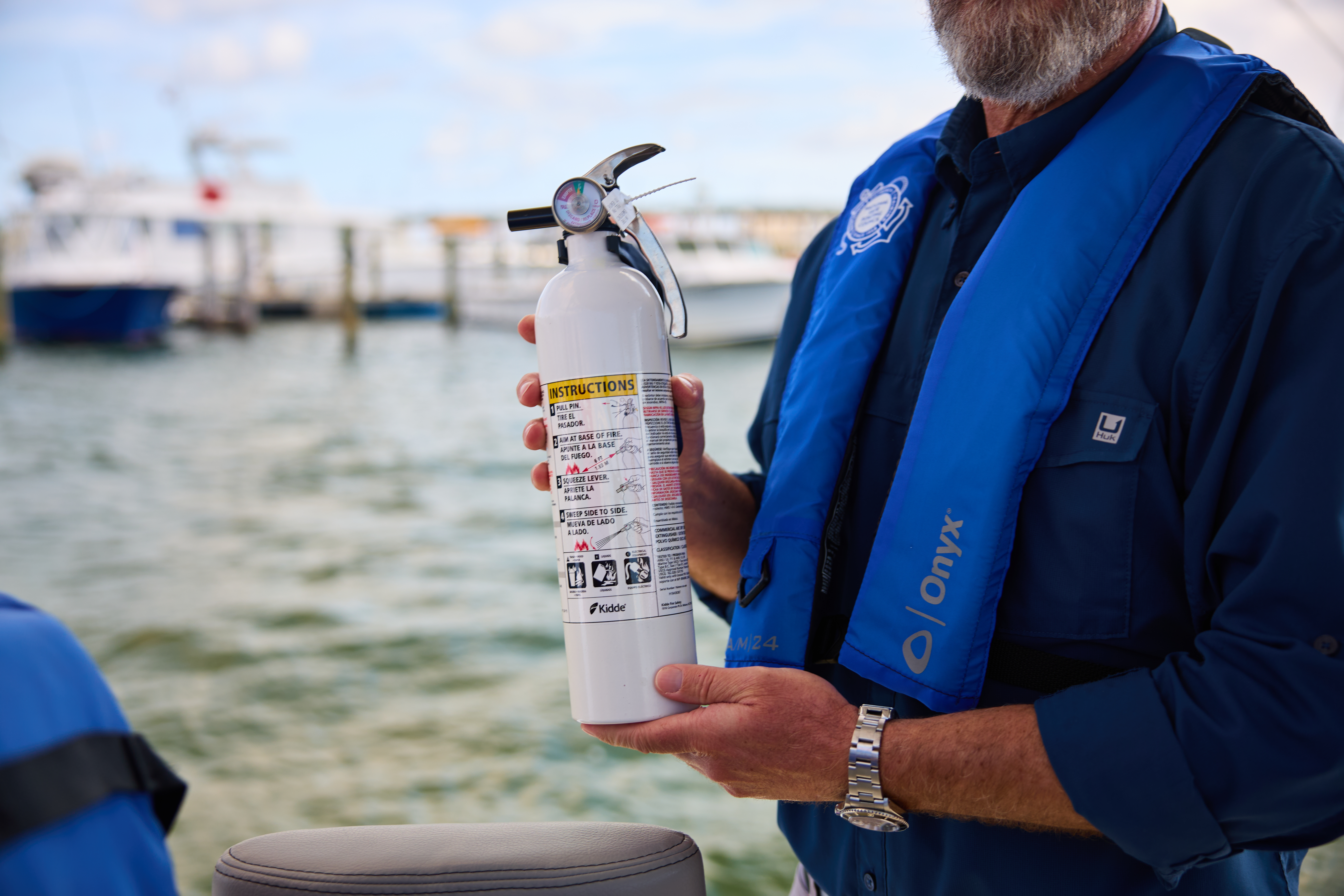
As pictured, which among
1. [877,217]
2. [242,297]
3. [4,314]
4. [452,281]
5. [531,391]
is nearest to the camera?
[531,391]

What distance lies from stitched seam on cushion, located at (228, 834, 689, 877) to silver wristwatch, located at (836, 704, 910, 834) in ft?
1.03

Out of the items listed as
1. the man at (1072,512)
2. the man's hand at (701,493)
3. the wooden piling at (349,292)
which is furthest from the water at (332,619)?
the wooden piling at (349,292)

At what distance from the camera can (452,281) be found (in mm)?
32062

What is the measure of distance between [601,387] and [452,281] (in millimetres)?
32082

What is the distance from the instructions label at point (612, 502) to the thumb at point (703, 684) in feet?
0.24

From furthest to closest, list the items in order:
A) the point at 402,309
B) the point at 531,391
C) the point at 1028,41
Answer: the point at 402,309
the point at 531,391
the point at 1028,41

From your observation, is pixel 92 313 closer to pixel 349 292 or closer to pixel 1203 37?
pixel 349 292

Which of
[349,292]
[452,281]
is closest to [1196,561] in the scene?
[349,292]

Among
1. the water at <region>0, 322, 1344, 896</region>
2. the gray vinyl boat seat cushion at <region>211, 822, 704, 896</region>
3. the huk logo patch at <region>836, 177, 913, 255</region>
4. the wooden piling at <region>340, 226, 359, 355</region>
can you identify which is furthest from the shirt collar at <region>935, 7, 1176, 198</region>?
the wooden piling at <region>340, 226, 359, 355</region>

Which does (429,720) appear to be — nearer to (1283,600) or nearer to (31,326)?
(1283,600)

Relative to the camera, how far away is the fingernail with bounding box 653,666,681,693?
1188mm

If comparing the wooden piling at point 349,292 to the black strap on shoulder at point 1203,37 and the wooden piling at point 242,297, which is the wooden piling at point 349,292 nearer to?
the wooden piling at point 242,297

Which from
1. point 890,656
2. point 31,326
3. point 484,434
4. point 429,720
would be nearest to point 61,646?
point 890,656

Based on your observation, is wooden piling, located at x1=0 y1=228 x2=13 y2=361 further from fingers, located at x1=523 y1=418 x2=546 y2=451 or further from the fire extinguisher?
the fire extinguisher
